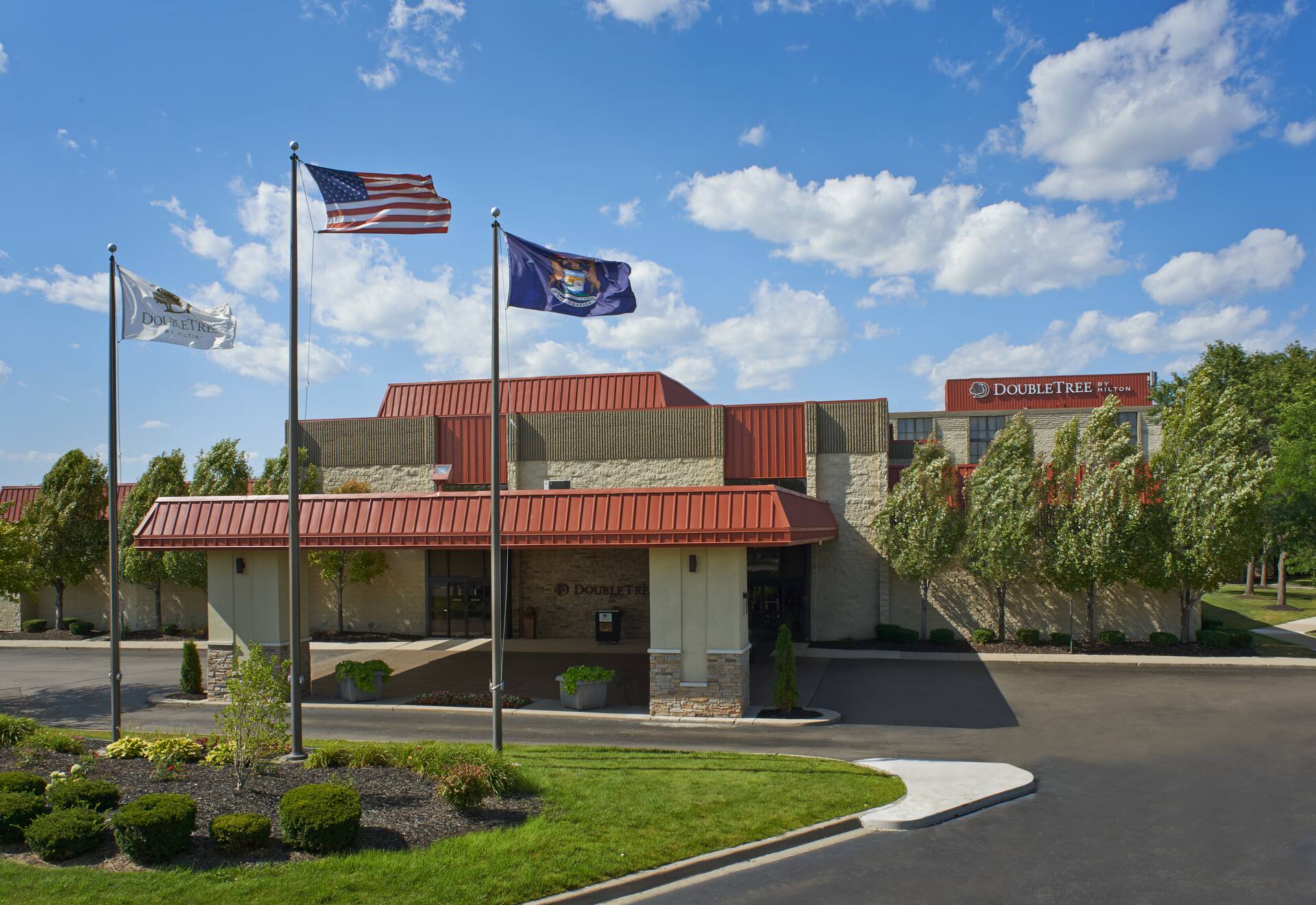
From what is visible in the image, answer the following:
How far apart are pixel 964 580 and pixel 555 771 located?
20.2m

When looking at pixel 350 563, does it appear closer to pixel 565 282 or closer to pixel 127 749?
pixel 127 749

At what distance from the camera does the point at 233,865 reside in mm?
9672

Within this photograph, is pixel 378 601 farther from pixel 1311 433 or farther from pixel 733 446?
pixel 1311 433

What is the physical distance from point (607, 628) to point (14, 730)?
62.6ft

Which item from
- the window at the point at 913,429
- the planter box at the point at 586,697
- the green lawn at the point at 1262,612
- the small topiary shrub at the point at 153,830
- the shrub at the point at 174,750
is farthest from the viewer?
the window at the point at 913,429

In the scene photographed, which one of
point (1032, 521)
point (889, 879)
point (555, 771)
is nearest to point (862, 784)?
point (889, 879)

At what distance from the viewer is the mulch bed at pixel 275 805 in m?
9.96

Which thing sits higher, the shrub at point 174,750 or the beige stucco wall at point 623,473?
the beige stucco wall at point 623,473

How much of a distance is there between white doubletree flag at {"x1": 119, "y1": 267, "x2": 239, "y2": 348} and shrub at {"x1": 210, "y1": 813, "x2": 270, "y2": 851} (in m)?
8.84

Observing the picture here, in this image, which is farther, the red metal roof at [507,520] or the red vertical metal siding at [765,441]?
the red vertical metal siding at [765,441]

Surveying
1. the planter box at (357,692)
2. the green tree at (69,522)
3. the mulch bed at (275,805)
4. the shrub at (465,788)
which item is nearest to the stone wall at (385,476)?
the green tree at (69,522)

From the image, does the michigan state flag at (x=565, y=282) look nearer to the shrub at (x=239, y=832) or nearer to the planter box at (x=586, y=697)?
the shrub at (x=239, y=832)

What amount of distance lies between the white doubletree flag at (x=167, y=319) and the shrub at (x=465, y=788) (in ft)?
29.6

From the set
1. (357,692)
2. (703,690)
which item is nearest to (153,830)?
(703,690)
